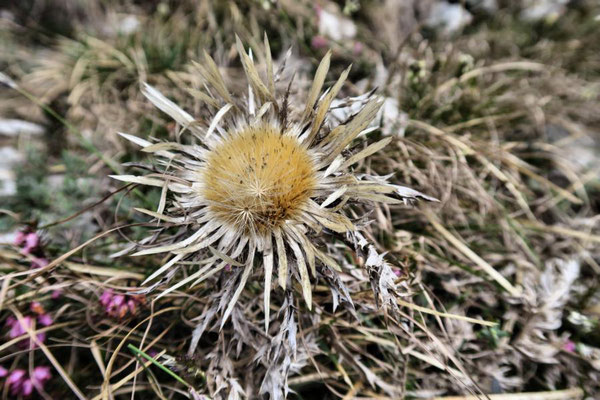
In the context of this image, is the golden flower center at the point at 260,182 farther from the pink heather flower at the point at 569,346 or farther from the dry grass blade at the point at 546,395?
the pink heather flower at the point at 569,346

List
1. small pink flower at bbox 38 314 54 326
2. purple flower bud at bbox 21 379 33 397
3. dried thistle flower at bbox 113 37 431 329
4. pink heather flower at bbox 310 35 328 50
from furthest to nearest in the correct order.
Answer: pink heather flower at bbox 310 35 328 50 → small pink flower at bbox 38 314 54 326 → purple flower bud at bbox 21 379 33 397 → dried thistle flower at bbox 113 37 431 329

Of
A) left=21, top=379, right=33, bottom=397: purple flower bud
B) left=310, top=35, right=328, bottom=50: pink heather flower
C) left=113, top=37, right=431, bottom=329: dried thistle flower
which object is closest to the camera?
left=113, top=37, right=431, bottom=329: dried thistle flower

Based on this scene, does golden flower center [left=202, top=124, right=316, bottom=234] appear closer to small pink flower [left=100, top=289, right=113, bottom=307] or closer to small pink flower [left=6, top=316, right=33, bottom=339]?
small pink flower [left=100, top=289, right=113, bottom=307]

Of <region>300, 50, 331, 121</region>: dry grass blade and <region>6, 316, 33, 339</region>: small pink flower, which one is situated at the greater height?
<region>300, 50, 331, 121</region>: dry grass blade

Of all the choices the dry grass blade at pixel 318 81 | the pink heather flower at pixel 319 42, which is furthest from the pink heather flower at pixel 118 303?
the pink heather flower at pixel 319 42

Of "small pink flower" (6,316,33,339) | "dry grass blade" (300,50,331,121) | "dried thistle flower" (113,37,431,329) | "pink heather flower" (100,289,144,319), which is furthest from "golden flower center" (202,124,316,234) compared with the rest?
"small pink flower" (6,316,33,339)

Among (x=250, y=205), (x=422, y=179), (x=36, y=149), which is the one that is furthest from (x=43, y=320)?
(x=422, y=179)

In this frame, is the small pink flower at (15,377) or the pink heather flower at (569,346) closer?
the small pink flower at (15,377)

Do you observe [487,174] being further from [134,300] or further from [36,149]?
[36,149]
